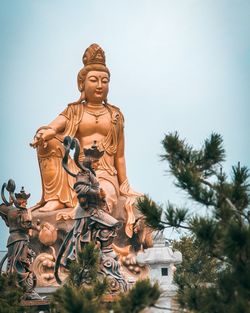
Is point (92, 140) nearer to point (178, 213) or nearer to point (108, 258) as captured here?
point (108, 258)

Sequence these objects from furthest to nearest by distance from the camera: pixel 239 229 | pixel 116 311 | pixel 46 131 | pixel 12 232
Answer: pixel 46 131
pixel 12 232
pixel 116 311
pixel 239 229

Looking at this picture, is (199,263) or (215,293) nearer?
(215,293)

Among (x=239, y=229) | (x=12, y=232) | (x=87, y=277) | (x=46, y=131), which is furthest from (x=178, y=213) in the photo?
(x=46, y=131)

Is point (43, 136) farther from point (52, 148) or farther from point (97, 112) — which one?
point (97, 112)

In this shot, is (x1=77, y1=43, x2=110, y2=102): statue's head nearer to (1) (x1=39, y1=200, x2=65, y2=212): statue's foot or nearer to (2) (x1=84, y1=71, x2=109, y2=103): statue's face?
(2) (x1=84, y1=71, x2=109, y2=103): statue's face

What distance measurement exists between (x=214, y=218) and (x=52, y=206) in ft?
33.6

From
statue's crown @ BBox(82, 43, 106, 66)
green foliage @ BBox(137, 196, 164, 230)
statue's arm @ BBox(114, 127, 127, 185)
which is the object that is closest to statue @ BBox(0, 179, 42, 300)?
statue's arm @ BBox(114, 127, 127, 185)

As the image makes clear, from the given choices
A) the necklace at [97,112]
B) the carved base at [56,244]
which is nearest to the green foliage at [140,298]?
the carved base at [56,244]

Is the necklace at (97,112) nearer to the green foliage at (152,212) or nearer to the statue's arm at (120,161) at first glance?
the statue's arm at (120,161)

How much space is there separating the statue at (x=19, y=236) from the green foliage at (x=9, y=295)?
3.77ft

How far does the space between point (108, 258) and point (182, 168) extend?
704 cm

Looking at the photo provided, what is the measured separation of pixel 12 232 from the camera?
1695 cm

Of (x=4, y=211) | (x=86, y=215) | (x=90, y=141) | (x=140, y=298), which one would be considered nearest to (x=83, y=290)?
(x=140, y=298)

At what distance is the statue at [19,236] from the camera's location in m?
16.6
